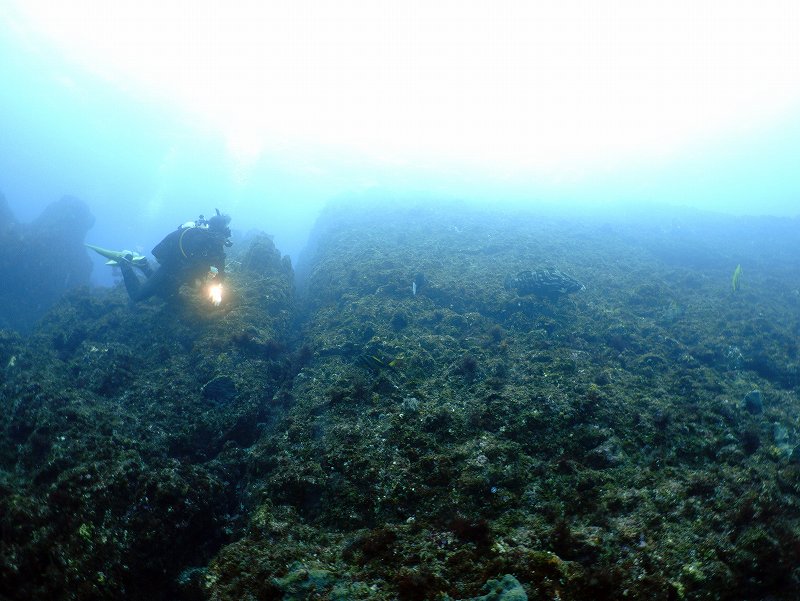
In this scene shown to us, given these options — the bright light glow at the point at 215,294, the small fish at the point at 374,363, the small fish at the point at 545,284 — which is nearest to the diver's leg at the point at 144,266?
the bright light glow at the point at 215,294

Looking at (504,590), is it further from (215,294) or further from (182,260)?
(182,260)

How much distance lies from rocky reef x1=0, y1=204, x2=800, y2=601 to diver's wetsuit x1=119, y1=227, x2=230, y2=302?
54.1 inches

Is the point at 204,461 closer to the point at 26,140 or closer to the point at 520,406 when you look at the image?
the point at 520,406

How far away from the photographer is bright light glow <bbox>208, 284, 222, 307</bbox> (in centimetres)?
1444

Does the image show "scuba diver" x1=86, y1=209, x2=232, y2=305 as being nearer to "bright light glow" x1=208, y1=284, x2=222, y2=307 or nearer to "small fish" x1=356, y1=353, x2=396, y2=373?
"bright light glow" x1=208, y1=284, x2=222, y2=307

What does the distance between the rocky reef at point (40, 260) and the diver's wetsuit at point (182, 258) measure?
31.2 ft

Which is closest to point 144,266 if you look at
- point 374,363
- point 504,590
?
point 374,363

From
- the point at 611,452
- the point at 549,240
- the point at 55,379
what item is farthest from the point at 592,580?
the point at 549,240

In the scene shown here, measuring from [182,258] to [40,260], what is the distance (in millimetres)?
23009

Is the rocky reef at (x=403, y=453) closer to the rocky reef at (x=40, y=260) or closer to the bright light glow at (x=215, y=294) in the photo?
the bright light glow at (x=215, y=294)

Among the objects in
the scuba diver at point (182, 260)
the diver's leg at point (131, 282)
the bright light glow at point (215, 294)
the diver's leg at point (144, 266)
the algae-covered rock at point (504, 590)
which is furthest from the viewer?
the diver's leg at point (144, 266)

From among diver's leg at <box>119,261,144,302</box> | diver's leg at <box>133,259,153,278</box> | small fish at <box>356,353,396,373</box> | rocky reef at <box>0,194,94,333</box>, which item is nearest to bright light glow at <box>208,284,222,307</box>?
diver's leg at <box>119,261,144,302</box>

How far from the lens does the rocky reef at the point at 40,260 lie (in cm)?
2342

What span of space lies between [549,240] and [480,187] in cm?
10501
